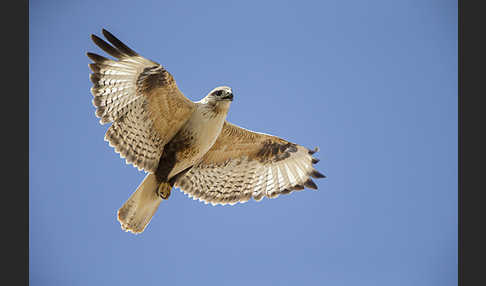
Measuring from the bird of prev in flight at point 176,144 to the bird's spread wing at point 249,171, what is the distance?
0.05ft

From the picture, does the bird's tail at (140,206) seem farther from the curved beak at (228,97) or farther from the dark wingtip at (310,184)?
the dark wingtip at (310,184)

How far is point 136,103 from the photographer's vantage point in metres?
6.73

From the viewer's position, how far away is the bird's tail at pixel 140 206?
6.95 meters

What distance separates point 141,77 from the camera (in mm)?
6543

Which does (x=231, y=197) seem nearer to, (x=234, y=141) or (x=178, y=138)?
(x=234, y=141)

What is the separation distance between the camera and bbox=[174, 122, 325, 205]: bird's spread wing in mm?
7715

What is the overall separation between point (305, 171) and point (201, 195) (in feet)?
5.08

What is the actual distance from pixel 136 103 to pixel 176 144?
75 centimetres

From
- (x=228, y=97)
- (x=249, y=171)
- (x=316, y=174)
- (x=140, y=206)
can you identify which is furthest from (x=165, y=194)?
(x=316, y=174)

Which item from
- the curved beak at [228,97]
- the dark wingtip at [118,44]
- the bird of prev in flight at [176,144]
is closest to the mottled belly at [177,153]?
the bird of prev in flight at [176,144]

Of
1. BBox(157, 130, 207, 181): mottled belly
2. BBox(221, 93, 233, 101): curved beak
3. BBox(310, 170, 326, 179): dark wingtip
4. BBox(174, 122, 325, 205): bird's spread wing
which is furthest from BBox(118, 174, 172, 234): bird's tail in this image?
BBox(310, 170, 326, 179): dark wingtip

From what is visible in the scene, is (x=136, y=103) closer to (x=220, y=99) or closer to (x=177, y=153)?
(x=177, y=153)

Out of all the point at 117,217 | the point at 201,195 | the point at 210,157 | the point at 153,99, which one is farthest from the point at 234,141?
the point at 117,217

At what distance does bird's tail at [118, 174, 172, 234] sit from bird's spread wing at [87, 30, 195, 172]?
21 centimetres
